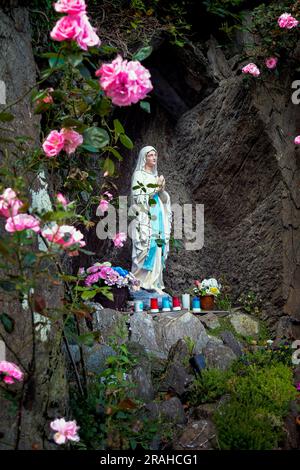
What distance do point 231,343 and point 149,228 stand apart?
77.4 inches

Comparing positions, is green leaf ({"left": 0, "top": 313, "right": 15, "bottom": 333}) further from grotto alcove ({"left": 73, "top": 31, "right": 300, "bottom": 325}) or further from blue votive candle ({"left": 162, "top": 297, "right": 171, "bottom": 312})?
blue votive candle ({"left": 162, "top": 297, "right": 171, "bottom": 312})

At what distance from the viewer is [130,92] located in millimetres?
2162

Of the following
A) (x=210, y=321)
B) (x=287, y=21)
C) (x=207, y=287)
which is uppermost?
(x=287, y=21)

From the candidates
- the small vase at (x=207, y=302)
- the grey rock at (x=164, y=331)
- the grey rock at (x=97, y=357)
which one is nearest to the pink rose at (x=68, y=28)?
the grey rock at (x=97, y=357)

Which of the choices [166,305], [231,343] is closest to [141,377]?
[231,343]

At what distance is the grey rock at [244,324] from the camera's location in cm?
587

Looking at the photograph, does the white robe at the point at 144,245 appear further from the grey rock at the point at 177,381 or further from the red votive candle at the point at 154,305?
the grey rock at the point at 177,381

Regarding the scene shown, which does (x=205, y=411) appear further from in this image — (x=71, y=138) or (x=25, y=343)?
(x=71, y=138)

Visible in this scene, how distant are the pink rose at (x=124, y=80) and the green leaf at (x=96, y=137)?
27cm

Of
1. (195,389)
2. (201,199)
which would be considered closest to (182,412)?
(195,389)

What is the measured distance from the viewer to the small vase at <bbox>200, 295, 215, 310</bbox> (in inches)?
252

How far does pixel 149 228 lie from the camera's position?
6383mm

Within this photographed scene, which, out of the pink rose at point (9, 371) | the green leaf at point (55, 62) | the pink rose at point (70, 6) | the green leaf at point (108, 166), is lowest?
the pink rose at point (9, 371)
